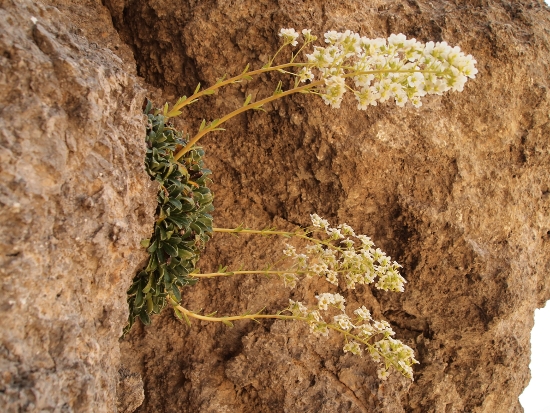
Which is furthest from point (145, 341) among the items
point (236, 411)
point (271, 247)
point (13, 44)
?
point (13, 44)

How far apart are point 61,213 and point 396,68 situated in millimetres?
1298

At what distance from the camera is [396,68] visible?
75.4 inches

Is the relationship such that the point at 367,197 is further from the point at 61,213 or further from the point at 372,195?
the point at 61,213

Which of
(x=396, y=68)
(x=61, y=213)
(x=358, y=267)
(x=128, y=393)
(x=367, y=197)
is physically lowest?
(x=128, y=393)

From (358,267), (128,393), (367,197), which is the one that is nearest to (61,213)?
(128,393)

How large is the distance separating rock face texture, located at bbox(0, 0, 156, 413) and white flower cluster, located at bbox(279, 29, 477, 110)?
851 mm

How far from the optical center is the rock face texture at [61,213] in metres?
1.47

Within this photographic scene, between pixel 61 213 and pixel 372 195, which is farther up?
pixel 372 195

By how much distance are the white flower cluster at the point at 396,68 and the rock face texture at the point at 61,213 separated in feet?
2.79

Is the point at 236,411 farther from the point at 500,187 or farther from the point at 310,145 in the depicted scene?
the point at 500,187

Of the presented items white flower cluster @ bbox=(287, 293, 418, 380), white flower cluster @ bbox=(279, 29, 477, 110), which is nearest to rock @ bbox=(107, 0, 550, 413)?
white flower cluster @ bbox=(287, 293, 418, 380)

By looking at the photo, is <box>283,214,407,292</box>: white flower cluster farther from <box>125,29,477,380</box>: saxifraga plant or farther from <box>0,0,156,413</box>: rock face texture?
<box>0,0,156,413</box>: rock face texture

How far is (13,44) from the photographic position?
163cm

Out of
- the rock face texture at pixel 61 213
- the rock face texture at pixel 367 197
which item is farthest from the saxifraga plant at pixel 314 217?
the rock face texture at pixel 367 197
